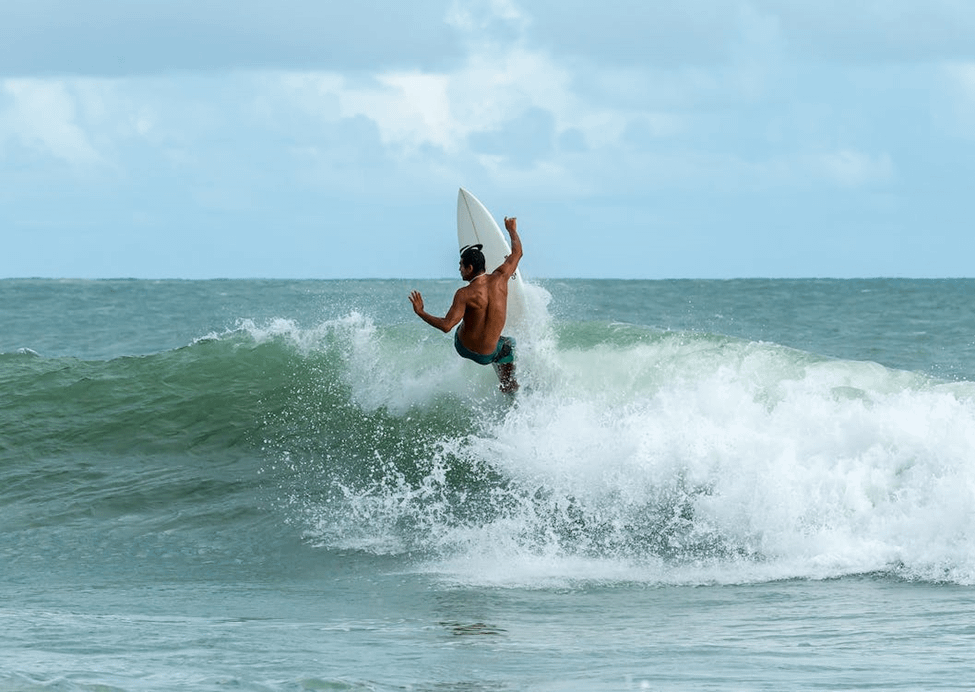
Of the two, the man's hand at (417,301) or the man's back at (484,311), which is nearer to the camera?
the man's hand at (417,301)

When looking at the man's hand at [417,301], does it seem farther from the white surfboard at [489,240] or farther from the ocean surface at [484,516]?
the white surfboard at [489,240]

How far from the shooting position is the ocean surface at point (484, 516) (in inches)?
202

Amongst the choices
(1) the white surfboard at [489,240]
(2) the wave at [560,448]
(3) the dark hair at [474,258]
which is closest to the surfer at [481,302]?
(3) the dark hair at [474,258]

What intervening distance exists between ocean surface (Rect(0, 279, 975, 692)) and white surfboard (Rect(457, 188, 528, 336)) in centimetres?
20

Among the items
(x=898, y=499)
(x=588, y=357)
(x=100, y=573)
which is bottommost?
(x=100, y=573)

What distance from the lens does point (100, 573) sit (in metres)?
7.60

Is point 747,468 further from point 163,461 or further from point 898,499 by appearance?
point 163,461

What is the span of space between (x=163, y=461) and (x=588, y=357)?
4228 millimetres

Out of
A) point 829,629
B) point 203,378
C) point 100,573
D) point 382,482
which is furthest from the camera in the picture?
point 203,378

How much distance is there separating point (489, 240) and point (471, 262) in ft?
5.35

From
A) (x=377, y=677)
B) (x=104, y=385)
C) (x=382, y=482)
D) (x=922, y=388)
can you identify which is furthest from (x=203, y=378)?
(x=377, y=677)

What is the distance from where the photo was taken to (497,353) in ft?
30.8

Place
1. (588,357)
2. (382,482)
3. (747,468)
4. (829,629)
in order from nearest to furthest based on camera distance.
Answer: (829,629), (747,468), (382,482), (588,357)

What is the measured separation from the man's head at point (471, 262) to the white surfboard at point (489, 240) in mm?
1352
